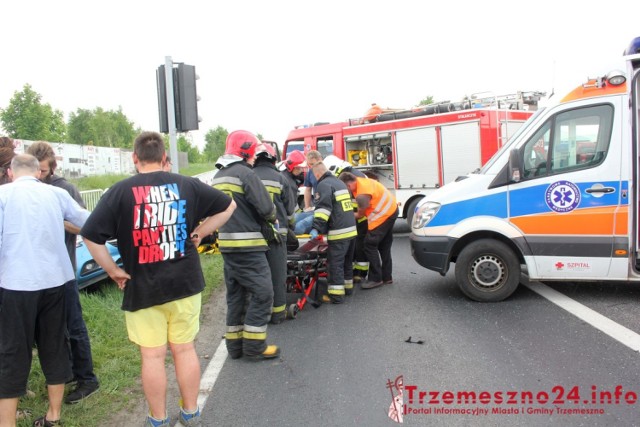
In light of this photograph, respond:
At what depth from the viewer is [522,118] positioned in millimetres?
10258

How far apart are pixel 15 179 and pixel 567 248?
5117 mm

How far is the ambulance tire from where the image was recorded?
220 inches

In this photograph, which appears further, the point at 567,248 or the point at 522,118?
the point at 522,118

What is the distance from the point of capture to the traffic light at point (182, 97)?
22.9ft

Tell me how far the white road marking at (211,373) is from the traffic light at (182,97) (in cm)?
350

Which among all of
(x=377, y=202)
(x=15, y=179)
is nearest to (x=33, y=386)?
(x=15, y=179)

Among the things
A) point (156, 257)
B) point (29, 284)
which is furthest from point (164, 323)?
point (29, 284)

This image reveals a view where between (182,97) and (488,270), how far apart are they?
473 cm

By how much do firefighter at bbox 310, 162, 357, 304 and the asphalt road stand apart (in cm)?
32

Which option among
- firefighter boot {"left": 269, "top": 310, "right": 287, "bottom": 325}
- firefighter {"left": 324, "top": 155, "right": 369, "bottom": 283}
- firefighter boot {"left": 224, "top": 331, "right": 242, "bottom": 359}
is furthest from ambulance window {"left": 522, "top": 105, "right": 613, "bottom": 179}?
firefighter boot {"left": 224, "top": 331, "right": 242, "bottom": 359}

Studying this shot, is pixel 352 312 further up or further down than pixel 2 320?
further down

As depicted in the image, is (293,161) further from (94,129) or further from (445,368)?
(94,129)

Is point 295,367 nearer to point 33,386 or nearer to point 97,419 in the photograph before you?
point 97,419

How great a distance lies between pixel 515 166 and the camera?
5.40 meters
